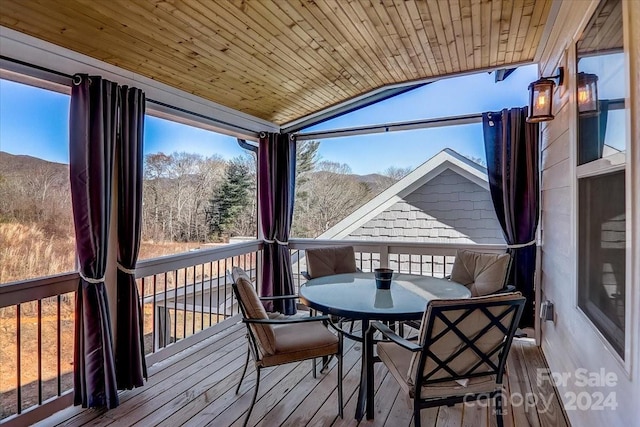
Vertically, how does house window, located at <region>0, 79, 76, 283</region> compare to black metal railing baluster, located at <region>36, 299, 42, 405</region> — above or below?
above

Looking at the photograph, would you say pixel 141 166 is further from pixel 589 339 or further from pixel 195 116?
pixel 589 339

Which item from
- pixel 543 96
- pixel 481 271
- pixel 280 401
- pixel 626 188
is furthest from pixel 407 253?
pixel 626 188

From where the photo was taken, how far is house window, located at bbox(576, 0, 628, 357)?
146 centimetres

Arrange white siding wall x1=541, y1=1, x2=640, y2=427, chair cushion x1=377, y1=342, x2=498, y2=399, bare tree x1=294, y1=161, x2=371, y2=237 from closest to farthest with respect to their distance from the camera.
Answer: white siding wall x1=541, y1=1, x2=640, y2=427 → chair cushion x1=377, y1=342, x2=498, y2=399 → bare tree x1=294, y1=161, x2=371, y2=237

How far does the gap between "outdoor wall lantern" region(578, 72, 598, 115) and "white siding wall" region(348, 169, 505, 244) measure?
231 centimetres

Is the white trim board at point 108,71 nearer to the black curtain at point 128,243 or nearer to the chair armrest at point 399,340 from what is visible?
the black curtain at point 128,243

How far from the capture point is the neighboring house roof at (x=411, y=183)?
14.5ft

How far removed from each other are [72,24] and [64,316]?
1980 mm

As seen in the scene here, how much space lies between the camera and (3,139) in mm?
2258

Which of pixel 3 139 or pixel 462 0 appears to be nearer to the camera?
pixel 3 139

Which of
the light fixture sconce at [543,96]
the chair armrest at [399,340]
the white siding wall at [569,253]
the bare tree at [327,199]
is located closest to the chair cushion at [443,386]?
→ the chair armrest at [399,340]

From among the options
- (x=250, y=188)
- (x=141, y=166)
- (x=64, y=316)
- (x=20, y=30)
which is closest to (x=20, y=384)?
(x=64, y=316)

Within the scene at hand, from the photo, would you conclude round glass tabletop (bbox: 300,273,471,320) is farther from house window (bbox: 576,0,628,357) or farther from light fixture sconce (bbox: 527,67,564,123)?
light fixture sconce (bbox: 527,67,564,123)

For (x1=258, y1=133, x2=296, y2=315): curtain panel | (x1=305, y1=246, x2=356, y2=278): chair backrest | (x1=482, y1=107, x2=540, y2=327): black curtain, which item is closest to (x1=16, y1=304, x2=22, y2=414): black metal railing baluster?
(x1=305, y1=246, x2=356, y2=278): chair backrest
